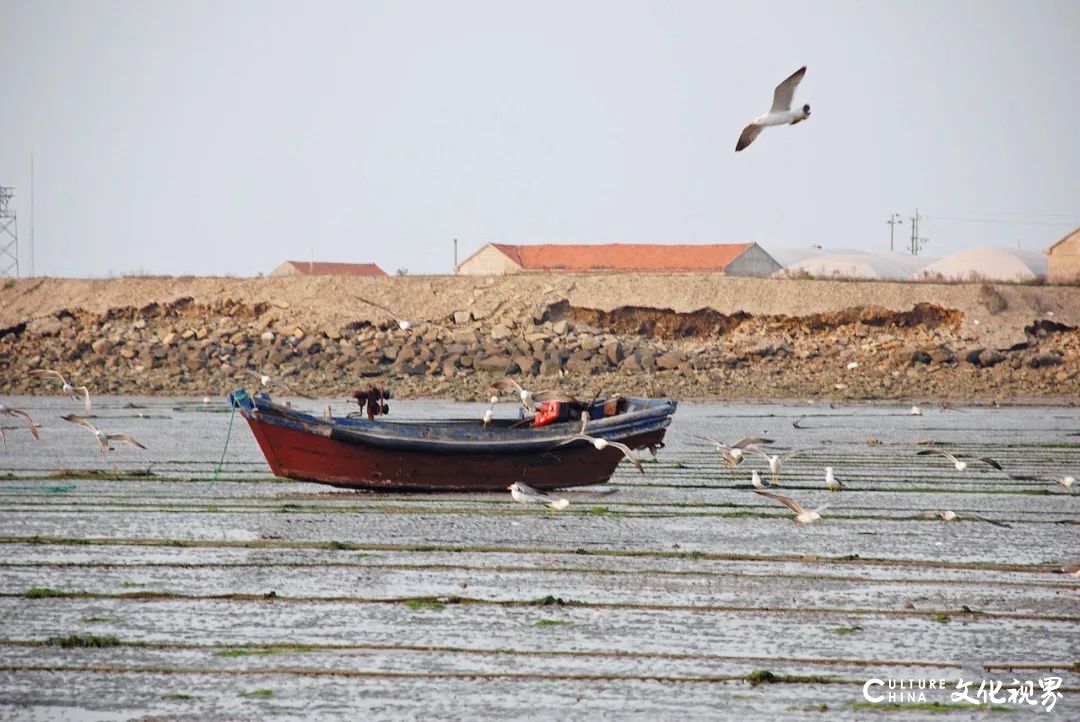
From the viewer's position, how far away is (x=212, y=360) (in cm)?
3875

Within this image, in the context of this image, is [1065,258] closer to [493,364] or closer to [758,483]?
[493,364]

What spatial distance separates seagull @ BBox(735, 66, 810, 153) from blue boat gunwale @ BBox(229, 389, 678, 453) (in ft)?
14.7

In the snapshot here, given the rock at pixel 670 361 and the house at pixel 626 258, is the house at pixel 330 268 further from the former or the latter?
the rock at pixel 670 361

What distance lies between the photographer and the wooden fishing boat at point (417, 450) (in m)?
17.1

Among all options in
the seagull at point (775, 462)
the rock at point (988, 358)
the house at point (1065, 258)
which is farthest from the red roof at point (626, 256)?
the seagull at point (775, 462)

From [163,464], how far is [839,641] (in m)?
12.4

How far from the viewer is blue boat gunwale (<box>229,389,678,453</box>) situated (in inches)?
669

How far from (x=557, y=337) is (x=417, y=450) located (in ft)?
74.0

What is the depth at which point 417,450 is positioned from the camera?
17188 millimetres

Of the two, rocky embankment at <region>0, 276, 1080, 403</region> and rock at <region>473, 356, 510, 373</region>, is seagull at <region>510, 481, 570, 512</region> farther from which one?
rock at <region>473, 356, 510, 373</region>

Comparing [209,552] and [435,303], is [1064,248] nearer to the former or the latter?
[435,303]

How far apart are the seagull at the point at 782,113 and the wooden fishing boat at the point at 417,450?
450 cm

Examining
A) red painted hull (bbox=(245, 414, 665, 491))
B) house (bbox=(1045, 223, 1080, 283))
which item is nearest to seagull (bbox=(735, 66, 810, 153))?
red painted hull (bbox=(245, 414, 665, 491))

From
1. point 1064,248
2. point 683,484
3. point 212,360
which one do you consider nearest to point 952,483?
point 683,484
